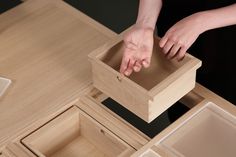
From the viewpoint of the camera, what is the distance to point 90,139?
1451 millimetres

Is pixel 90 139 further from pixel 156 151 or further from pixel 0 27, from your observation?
pixel 0 27

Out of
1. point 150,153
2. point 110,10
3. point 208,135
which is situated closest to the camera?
point 150,153

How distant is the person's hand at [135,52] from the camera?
1355 mm

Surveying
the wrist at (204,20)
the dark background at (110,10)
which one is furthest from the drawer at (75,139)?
the dark background at (110,10)

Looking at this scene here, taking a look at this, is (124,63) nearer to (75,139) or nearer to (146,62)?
(146,62)

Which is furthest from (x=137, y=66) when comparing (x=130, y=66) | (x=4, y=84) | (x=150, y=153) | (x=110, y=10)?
(x=110, y=10)

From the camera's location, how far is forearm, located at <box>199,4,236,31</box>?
1.34m

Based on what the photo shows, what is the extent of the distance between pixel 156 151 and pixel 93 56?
0.28 metres

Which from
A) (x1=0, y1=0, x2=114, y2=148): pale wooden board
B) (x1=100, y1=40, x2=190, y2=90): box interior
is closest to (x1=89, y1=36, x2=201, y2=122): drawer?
(x1=100, y1=40, x2=190, y2=90): box interior

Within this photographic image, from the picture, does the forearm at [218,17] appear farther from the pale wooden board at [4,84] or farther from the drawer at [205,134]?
the pale wooden board at [4,84]

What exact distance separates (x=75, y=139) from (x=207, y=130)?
14.1 inches

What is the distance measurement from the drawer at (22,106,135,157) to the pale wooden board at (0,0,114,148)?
0.04 m

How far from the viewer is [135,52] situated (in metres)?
1.37

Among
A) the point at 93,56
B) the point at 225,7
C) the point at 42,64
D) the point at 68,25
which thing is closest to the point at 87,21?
the point at 68,25
